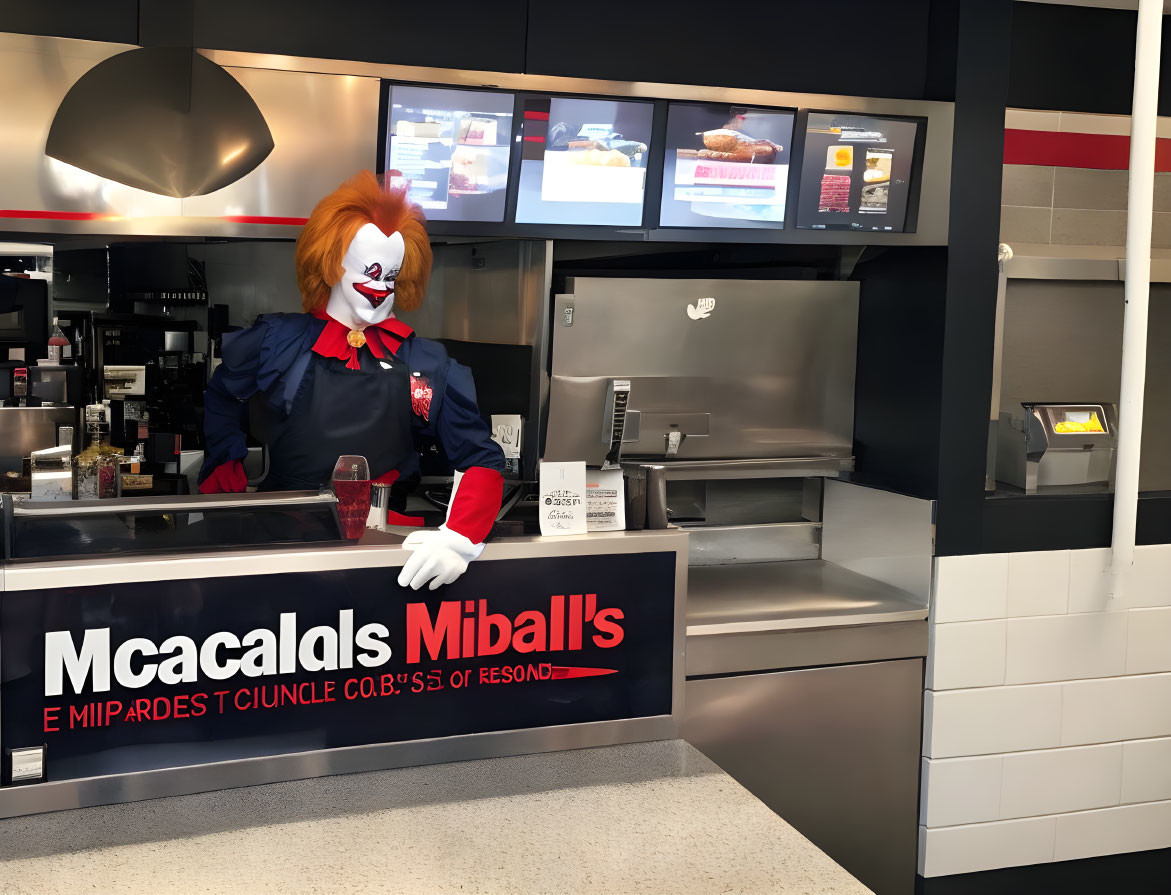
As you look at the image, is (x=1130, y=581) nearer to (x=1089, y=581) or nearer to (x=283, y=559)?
(x=1089, y=581)

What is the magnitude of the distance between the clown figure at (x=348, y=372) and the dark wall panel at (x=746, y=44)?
716 mm

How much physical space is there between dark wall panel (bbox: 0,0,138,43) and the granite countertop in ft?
6.11

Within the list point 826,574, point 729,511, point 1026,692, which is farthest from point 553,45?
point 1026,692

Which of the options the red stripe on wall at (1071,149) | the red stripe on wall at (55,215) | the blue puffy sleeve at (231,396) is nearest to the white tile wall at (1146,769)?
the red stripe on wall at (1071,149)

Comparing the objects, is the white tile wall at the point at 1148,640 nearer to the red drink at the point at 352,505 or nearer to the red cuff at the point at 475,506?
the red cuff at the point at 475,506

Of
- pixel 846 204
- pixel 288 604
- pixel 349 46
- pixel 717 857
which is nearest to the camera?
pixel 717 857

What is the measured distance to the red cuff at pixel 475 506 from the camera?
2229mm

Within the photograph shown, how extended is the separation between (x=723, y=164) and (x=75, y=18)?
64.5 inches

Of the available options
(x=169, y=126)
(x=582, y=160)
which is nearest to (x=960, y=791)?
(x=582, y=160)

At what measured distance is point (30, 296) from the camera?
346 cm

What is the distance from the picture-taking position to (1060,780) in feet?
11.9

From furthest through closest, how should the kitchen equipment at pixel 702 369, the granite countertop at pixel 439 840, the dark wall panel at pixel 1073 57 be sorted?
the dark wall panel at pixel 1073 57
the kitchen equipment at pixel 702 369
the granite countertop at pixel 439 840

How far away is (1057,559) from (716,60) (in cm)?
174

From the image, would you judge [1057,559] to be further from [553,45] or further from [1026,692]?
[553,45]
